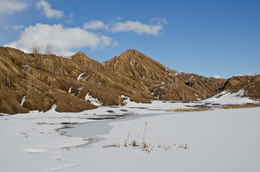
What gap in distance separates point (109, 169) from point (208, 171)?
3.01 metres

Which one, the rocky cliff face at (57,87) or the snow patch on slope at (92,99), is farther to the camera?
the snow patch on slope at (92,99)

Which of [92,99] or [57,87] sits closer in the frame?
[92,99]

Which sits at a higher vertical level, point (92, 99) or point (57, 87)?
point (57, 87)

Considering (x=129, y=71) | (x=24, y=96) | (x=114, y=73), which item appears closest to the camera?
(x=24, y=96)

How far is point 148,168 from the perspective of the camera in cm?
662

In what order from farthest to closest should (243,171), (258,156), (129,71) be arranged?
(129,71)
(258,156)
(243,171)

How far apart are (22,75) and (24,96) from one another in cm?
1368

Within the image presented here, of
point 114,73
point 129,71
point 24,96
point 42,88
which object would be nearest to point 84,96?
point 42,88

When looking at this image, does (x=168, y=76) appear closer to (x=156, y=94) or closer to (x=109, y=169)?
(x=156, y=94)

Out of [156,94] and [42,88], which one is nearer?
[42,88]

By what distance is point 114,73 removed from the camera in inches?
4929

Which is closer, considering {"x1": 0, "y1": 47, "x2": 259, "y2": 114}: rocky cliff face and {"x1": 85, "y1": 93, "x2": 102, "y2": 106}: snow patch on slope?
{"x1": 0, "y1": 47, "x2": 259, "y2": 114}: rocky cliff face

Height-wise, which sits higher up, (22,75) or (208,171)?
(22,75)

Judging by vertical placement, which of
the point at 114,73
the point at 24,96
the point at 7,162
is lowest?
the point at 7,162
